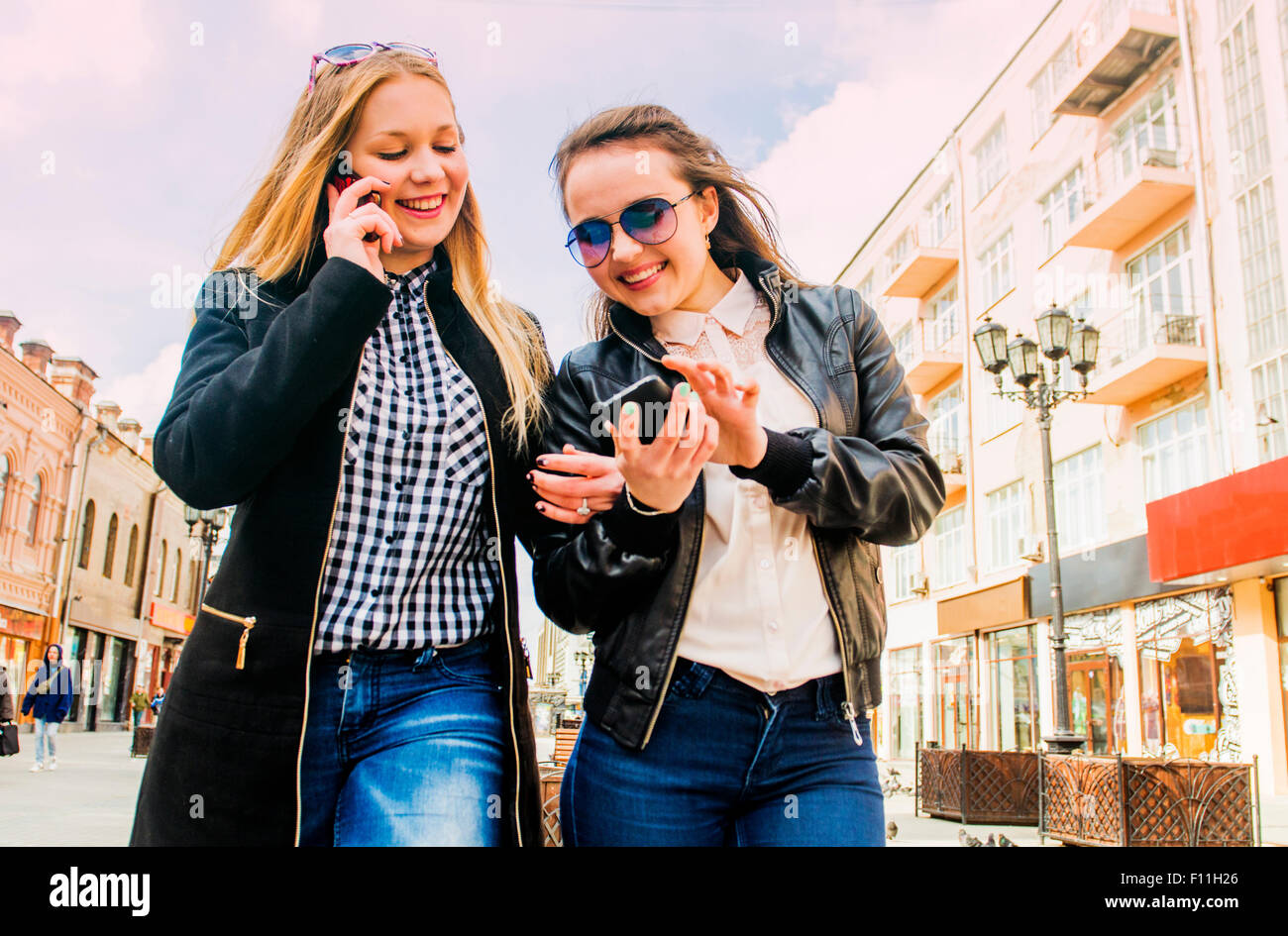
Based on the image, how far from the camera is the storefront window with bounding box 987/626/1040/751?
663 inches

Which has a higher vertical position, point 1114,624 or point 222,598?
point 1114,624

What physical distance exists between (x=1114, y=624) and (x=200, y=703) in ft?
50.3

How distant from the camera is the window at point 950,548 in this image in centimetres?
1941

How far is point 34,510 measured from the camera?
14453mm

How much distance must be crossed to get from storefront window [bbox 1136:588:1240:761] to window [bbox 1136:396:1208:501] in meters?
1.53

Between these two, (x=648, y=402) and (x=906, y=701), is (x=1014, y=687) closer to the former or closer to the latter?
(x=906, y=701)

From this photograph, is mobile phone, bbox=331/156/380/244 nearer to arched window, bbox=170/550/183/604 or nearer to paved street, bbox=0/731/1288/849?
paved street, bbox=0/731/1288/849

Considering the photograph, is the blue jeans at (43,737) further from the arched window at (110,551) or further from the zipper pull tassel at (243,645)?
the zipper pull tassel at (243,645)

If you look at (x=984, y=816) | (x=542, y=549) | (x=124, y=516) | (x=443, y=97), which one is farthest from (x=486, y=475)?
(x=124, y=516)

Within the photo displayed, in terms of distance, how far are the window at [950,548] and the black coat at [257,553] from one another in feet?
61.8

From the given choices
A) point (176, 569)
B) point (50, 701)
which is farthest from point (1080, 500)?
point (176, 569)

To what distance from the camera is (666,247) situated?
72.9 inches

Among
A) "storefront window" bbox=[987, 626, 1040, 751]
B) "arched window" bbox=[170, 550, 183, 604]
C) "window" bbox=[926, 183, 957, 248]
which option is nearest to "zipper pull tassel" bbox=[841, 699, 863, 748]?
"window" bbox=[926, 183, 957, 248]
